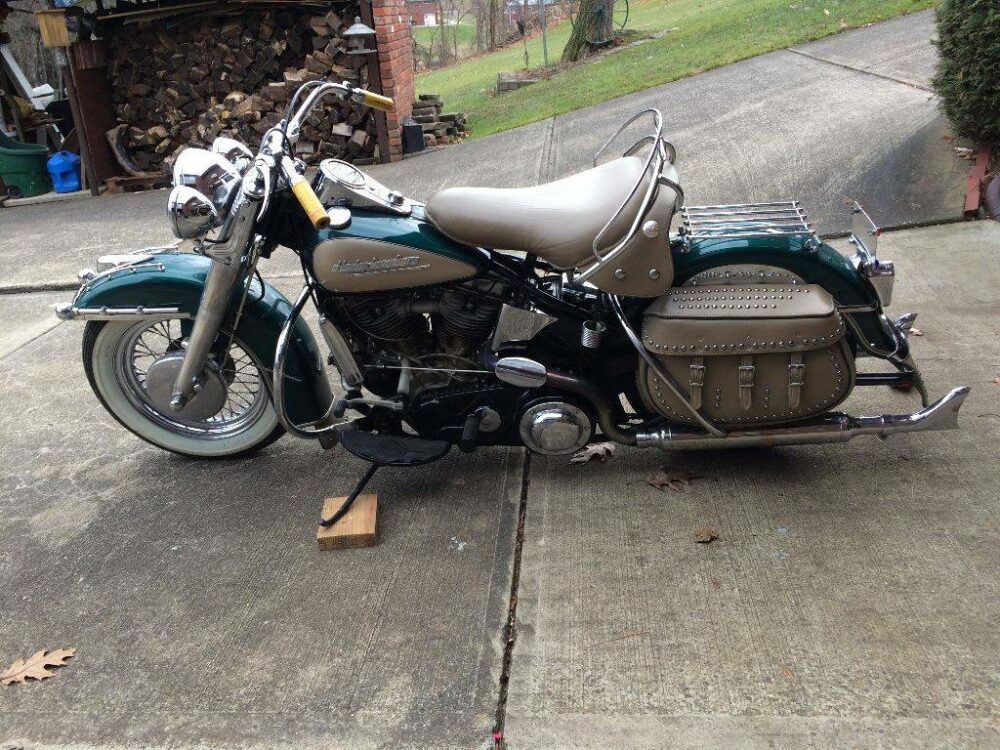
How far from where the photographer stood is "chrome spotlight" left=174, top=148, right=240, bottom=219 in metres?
2.73

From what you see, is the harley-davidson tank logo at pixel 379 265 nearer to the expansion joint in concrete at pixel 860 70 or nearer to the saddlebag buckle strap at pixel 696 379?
the saddlebag buckle strap at pixel 696 379

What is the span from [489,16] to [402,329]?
20.7 m

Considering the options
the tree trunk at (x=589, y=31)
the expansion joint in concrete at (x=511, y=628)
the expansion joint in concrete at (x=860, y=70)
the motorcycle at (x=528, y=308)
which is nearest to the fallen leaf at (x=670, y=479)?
the motorcycle at (x=528, y=308)

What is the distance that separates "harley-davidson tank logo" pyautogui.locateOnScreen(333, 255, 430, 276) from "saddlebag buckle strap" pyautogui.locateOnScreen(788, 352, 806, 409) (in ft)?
3.83

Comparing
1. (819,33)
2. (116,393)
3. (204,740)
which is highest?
(819,33)

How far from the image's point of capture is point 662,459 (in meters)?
3.26

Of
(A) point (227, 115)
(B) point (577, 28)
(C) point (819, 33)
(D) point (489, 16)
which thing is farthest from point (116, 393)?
(D) point (489, 16)

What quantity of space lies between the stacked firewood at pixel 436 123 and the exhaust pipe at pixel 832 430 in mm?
6862

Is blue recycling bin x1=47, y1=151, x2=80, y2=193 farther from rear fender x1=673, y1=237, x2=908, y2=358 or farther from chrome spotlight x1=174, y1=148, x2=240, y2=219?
rear fender x1=673, y1=237, x2=908, y2=358

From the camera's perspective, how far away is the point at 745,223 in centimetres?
284

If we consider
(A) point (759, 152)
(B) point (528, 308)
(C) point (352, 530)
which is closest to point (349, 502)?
(C) point (352, 530)

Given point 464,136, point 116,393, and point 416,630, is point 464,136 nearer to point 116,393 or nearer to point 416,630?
point 116,393

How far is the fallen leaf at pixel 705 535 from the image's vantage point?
9.05 ft

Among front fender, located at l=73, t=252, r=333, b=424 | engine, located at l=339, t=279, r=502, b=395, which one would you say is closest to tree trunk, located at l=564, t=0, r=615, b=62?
front fender, located at l=73, t=252, r=333, b=424
